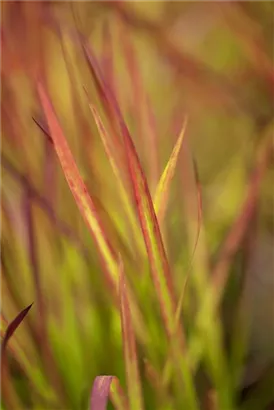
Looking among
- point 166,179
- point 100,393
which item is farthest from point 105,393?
point 166,179

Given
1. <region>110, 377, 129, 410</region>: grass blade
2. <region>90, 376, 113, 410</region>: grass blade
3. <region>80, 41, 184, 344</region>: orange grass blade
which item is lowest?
<region>110, 377, 129, 410</region>: grass blade

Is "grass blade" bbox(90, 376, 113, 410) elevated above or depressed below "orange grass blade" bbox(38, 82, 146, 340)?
below

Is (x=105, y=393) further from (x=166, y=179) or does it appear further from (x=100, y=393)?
(x=166, y=179)

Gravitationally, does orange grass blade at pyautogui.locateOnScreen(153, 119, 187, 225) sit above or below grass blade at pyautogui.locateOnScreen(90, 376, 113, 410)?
above

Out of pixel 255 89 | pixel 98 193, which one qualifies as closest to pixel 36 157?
pixel 98 193

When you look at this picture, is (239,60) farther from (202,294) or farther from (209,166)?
(202,294)
